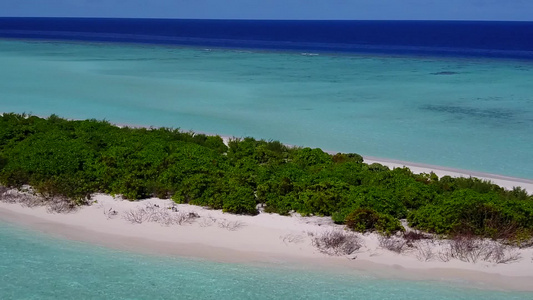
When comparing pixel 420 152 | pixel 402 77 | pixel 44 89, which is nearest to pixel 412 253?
pixel 420 152

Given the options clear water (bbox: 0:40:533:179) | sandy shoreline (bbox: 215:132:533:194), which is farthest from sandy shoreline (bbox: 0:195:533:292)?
clear water (bbox: 0:40:533:179)

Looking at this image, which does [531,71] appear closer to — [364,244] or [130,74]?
[130,74]

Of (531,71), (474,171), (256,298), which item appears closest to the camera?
(256,298)

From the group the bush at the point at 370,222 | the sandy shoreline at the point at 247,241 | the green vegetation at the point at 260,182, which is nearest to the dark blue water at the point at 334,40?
the green vegetation at the point at 260,182

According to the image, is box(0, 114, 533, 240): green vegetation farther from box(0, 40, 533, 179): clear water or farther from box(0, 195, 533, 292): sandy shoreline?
box(0, 40, 533, 179): clear water

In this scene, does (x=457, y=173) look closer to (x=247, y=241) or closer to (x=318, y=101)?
(x=247, y=241)

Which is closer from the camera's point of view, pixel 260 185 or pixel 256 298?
pixel 256 298

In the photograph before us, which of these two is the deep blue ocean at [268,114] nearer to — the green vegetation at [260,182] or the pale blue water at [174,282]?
the pale blue water at [174,282]

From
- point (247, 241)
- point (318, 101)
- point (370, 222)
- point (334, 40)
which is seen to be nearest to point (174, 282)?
point (247, 241)
